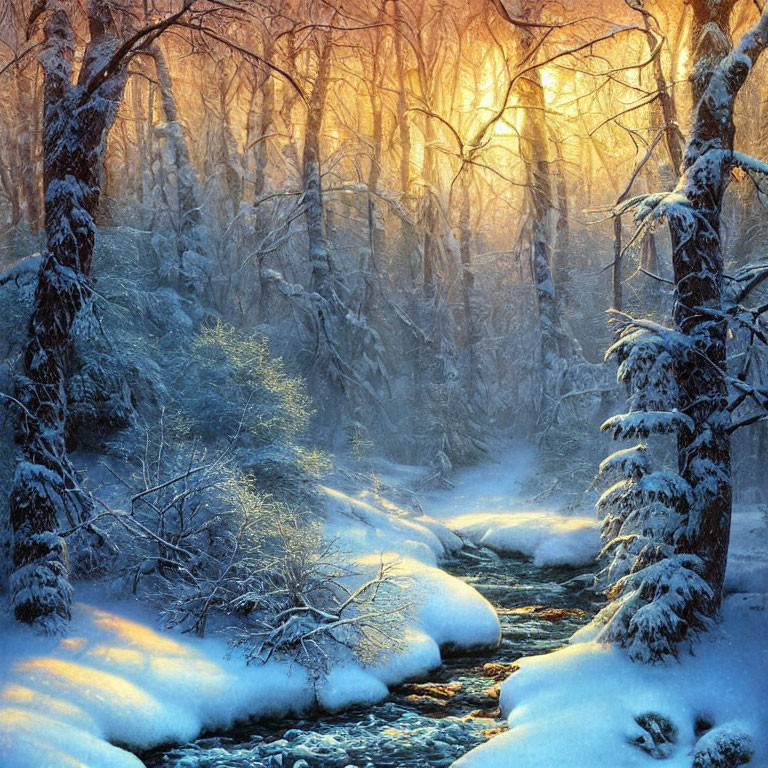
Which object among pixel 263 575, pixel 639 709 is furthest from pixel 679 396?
pixel 263 575

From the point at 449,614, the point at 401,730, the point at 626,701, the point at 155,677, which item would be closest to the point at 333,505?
the point at 449,614

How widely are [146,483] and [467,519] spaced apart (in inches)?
391

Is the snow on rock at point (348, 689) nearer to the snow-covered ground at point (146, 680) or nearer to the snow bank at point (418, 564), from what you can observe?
the snow-covered ground at point (146, 680)

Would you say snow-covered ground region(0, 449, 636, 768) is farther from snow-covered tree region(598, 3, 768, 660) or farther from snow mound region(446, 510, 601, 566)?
snow mound region(446, 510, 601, 566)

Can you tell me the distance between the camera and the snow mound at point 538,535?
1423 centimetres

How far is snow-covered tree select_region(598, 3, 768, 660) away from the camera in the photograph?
24.3ft

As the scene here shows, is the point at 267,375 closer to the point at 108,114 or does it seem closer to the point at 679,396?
the point at 108,114

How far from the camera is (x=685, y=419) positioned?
7.53m

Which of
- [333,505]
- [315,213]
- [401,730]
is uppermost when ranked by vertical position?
[315,213]

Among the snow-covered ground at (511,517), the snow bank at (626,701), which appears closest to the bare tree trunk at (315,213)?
the snow-covered ground at (511,517)

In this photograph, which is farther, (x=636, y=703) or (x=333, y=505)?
(x=333, y=505)

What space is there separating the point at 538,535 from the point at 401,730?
27.0 ft

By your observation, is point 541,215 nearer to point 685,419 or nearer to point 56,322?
point 685,419

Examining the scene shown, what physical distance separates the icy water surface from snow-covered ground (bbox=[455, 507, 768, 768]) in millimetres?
426
